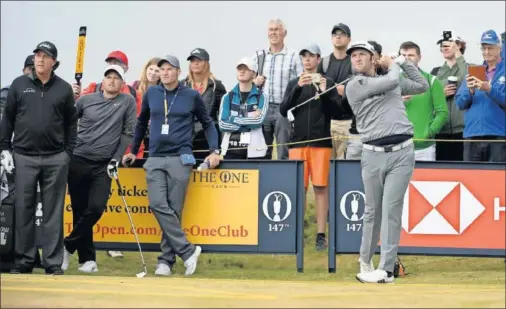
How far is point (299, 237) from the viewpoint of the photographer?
44.0ft

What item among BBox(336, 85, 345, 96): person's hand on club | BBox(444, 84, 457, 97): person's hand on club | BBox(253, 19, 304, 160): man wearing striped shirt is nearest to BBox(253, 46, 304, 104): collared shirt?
BBox(253, 19, 304, 160): man wearing striped shirt

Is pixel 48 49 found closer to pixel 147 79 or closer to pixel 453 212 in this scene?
pixel 147 79

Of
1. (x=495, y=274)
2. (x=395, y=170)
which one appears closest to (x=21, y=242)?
(x=395, y=170)

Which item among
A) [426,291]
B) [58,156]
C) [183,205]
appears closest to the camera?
[426,291]

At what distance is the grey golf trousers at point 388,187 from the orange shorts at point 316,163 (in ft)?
9.66

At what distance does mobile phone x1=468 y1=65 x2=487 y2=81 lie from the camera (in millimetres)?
13672

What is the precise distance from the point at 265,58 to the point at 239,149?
1734mm

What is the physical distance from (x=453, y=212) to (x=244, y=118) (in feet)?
9.27

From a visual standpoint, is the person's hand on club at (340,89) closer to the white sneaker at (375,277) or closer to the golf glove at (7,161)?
the white sneaker at (375,277)

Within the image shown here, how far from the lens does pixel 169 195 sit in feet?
42.4

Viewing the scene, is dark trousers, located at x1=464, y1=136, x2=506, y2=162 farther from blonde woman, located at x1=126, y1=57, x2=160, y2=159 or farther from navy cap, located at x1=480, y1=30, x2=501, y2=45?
blonde woman, located at x1=126, y1=57, x2=160, y2=159

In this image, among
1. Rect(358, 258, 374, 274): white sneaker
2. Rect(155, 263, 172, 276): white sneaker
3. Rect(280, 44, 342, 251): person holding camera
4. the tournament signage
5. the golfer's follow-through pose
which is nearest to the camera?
the golfer's follow-through pose

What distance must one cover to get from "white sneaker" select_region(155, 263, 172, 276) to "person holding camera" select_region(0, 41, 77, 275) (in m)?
1.20

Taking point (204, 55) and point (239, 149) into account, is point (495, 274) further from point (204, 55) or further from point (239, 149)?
point (204, 55)
